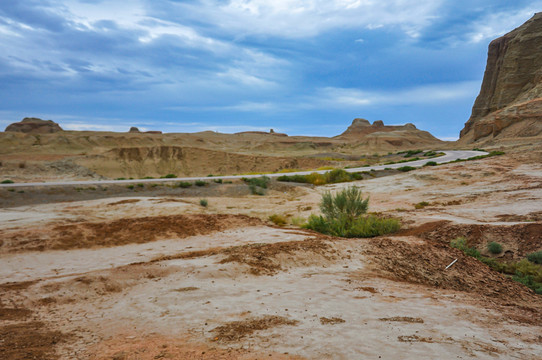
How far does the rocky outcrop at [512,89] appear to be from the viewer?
49531mm

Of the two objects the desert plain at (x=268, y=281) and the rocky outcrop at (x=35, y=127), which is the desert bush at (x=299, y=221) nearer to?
the desert plain at (x=268, y=281)

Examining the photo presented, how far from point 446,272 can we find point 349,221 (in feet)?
16.2

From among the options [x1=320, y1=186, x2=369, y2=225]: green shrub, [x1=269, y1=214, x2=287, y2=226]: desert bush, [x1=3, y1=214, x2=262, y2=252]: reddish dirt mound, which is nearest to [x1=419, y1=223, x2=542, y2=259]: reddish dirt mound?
[x1=320, y1=186, x2=369, y2=225]: green shrub

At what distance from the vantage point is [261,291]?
5.83 m

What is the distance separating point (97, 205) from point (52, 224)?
169 inches

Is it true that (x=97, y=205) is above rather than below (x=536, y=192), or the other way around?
below

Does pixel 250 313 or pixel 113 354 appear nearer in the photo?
pixel 113 354

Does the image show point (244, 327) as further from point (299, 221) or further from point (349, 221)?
point (299, 221)

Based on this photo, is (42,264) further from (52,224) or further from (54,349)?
(54,349)

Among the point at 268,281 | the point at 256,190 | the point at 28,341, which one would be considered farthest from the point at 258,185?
the point at 28,341

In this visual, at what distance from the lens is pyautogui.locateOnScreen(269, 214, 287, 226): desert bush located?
47.4 ft

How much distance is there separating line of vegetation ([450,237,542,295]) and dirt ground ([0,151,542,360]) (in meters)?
0.37

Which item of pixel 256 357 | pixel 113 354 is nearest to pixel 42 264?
pixel 113 354

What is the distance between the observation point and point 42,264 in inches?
348
